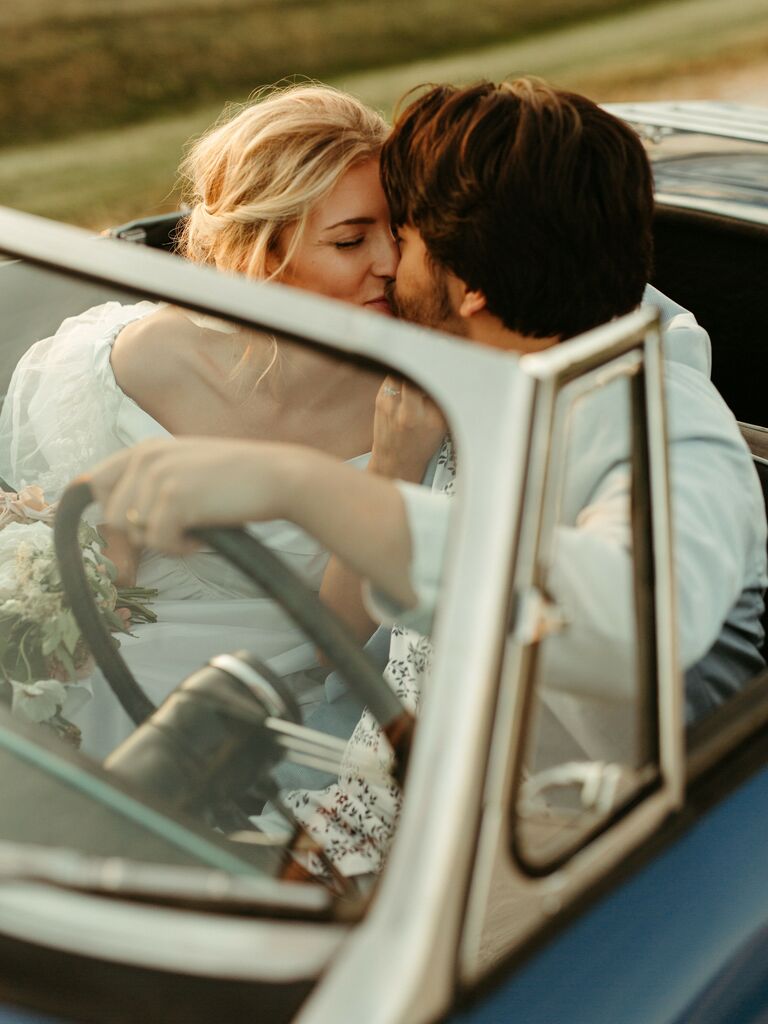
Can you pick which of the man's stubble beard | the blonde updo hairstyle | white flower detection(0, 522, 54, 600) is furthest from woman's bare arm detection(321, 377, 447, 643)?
white flower detection(0, 522, 54, 600)

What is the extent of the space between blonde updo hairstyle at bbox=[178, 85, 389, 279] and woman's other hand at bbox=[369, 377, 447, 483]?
429mm

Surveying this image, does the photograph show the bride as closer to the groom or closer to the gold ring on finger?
the groom

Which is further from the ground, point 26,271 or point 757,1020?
point 26,271

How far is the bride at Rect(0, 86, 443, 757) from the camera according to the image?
190 cm

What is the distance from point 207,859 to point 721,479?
26.0 inches

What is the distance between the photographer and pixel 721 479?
4.22 ft

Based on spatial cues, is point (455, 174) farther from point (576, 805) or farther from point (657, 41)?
point (657, 41)

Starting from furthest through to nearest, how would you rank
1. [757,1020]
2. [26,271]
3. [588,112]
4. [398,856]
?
1. [26,271]
2. [588,112]
3. [757,1020]
4. [398,856]

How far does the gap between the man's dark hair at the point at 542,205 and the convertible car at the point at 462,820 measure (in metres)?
0.49

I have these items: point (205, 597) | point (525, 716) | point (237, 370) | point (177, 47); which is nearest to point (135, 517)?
point (525, 716)

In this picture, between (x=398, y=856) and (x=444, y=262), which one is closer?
(x=398, y=856)

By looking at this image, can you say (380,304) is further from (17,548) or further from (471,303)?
(17,548)

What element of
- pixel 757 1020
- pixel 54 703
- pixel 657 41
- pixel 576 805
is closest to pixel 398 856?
pixel 576 805

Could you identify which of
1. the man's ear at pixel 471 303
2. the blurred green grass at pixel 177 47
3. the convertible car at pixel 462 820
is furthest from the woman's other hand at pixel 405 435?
the blurred green grass at pixel 177 47
